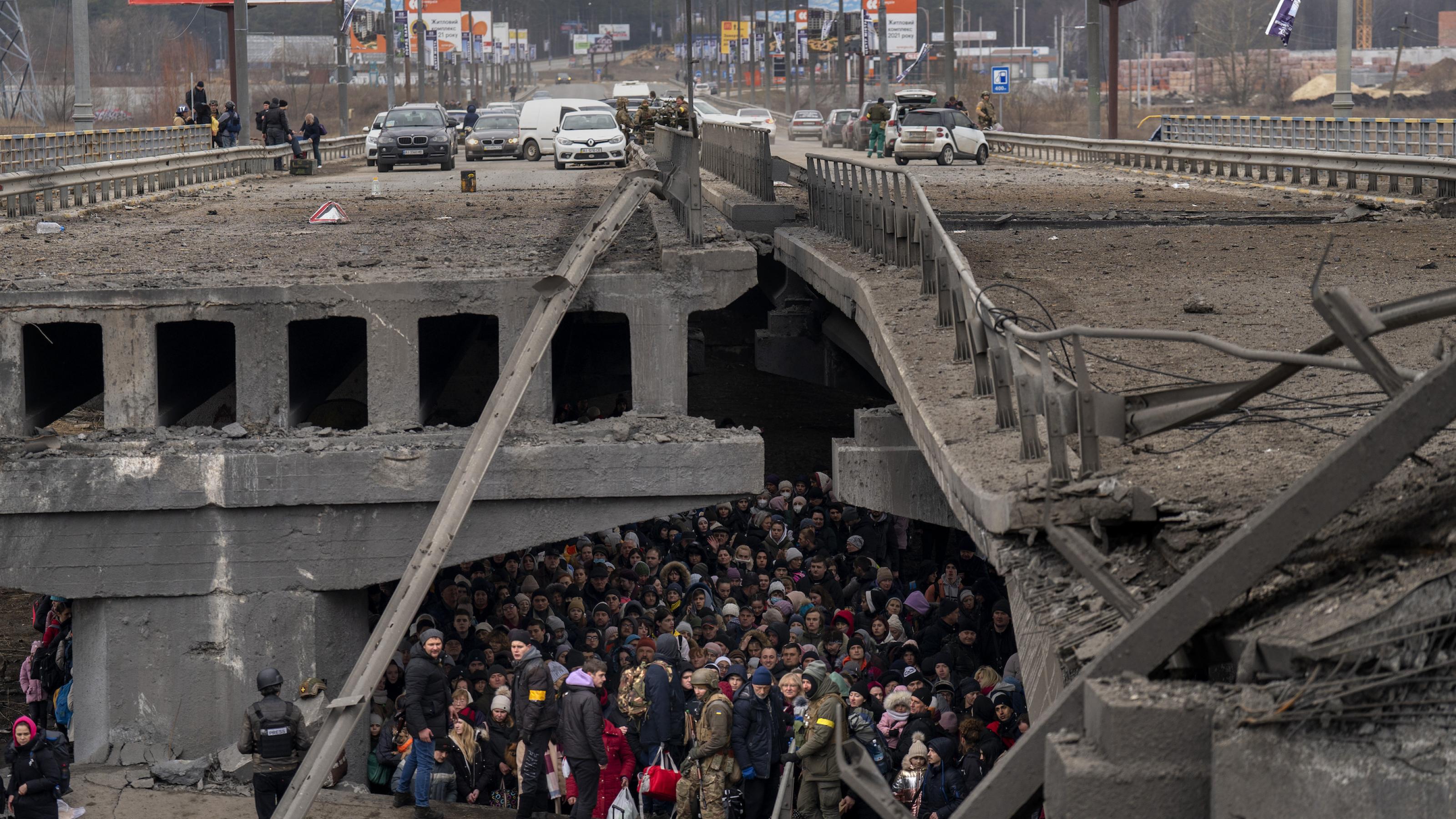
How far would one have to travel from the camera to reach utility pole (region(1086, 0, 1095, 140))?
137ft

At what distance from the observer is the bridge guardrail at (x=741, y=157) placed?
23.4m

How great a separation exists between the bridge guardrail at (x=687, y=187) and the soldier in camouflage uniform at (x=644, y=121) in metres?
16.3

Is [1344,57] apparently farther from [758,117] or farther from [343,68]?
[758,117]

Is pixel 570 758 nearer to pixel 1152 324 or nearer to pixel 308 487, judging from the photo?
pixel 308 487

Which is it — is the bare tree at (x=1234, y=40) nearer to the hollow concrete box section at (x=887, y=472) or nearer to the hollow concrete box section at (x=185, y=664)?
the hollow concrete box section at (x=887, y=472)

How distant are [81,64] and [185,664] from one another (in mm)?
16471

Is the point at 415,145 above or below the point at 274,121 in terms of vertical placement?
below

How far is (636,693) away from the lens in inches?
469

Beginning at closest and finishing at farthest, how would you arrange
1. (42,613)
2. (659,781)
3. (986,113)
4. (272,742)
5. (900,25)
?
1. (272,742)
2. (659,781)
3. (42,613)
4. (986,113)
5. (900,25)

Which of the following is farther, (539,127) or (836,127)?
(836,127)

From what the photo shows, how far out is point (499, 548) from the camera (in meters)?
14.7

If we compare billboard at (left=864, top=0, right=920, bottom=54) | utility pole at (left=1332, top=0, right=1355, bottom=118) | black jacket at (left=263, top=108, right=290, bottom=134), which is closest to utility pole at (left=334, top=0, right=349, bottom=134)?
black jacket at (left=263, top=108, right=290, bottom=134)

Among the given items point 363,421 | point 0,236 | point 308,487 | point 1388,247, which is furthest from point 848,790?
point 0,236

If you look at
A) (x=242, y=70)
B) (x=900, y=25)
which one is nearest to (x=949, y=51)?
(x=242, y=70)
